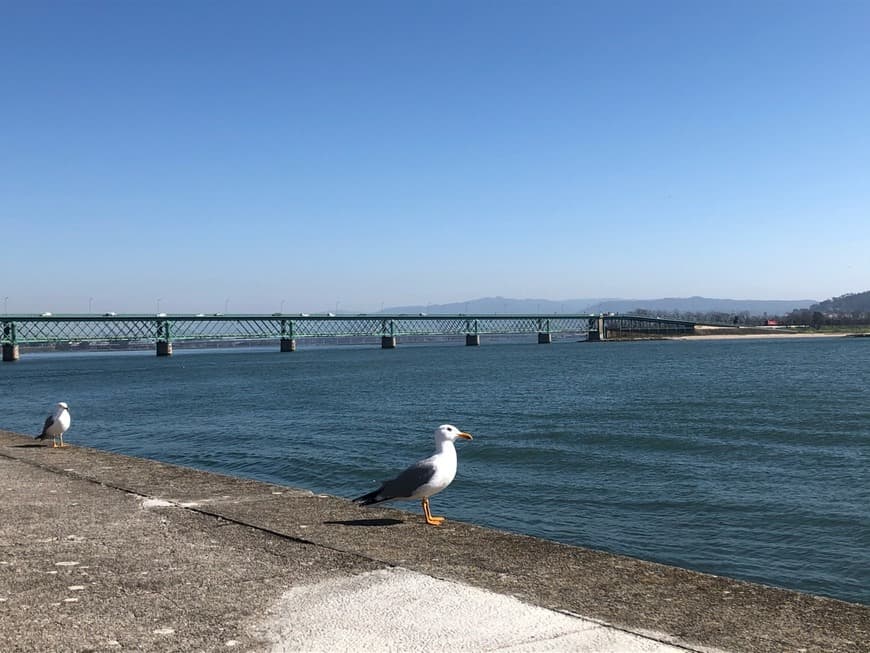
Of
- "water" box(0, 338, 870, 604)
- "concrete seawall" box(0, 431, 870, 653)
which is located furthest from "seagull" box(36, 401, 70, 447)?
"concrete seawall" box(0, 431, 870, 653)

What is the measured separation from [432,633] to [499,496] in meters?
13.1

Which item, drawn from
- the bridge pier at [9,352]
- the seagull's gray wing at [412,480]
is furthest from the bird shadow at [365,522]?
the bridge pier at [9,352]

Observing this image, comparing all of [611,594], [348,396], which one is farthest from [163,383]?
[611,594]

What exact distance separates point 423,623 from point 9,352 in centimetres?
16908

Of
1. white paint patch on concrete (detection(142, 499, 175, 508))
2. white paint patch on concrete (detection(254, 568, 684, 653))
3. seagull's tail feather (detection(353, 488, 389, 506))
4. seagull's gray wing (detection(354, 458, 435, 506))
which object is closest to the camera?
white paint patch on concrete (detection(254, 568, 684, 653))

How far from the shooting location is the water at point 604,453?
48.4 feet

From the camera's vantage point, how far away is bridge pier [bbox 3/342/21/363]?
152625mm

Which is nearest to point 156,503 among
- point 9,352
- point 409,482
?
point 409,482

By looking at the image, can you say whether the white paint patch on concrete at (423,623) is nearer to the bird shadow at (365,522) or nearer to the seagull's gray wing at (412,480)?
the seagull's gray wing at (412,480)

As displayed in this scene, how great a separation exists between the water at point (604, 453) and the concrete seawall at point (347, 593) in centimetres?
592

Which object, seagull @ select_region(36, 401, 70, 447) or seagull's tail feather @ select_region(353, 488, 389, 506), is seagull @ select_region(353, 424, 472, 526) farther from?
seagull @ select_region(36, 401, 70, 447)

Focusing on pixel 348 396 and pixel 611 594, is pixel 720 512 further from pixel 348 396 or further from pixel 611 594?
pixel 348 396

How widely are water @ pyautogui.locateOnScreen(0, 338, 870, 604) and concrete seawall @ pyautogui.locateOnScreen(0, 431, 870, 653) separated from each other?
5923 mm

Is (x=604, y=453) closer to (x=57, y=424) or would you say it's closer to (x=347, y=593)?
(x=57, y=424)
